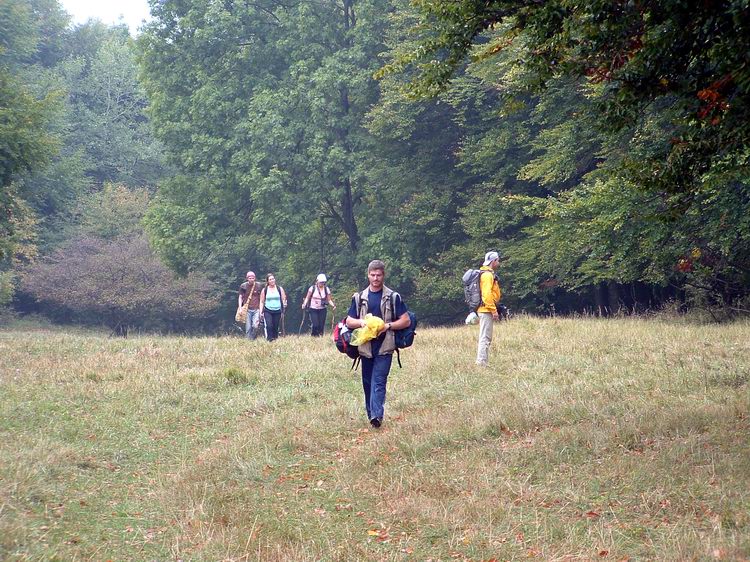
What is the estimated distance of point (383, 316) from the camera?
390 inches

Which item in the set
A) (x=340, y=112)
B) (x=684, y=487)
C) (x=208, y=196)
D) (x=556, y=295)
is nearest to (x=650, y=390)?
(x=684, y=487)

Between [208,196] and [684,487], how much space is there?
33.1 m

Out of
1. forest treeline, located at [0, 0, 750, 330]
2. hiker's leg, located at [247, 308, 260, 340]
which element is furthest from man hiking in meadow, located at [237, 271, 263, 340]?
forest treeline, located at [0, 0, 750, 330]

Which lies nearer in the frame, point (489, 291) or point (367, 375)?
point (367, 375)

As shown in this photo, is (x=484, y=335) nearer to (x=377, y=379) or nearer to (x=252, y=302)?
(x=377, y=379)

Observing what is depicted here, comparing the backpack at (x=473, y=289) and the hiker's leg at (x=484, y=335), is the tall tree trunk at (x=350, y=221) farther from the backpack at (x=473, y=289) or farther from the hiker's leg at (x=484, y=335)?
the hiker's leg at (x=484, y=335)

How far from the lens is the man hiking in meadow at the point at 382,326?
9.80 metres

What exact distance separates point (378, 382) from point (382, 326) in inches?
27.9

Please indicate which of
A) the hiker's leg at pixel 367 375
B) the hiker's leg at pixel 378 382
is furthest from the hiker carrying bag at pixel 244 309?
the hiker's leg at pixel 378 382

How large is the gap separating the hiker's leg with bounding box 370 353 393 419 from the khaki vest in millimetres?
101

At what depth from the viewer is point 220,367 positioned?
1584cm

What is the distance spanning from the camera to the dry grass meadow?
610 cm

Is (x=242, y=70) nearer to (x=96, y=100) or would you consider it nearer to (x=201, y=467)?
(x=96, y=100)

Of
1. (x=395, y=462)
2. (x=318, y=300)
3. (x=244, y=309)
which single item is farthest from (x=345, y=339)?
(x=244, y=309)
